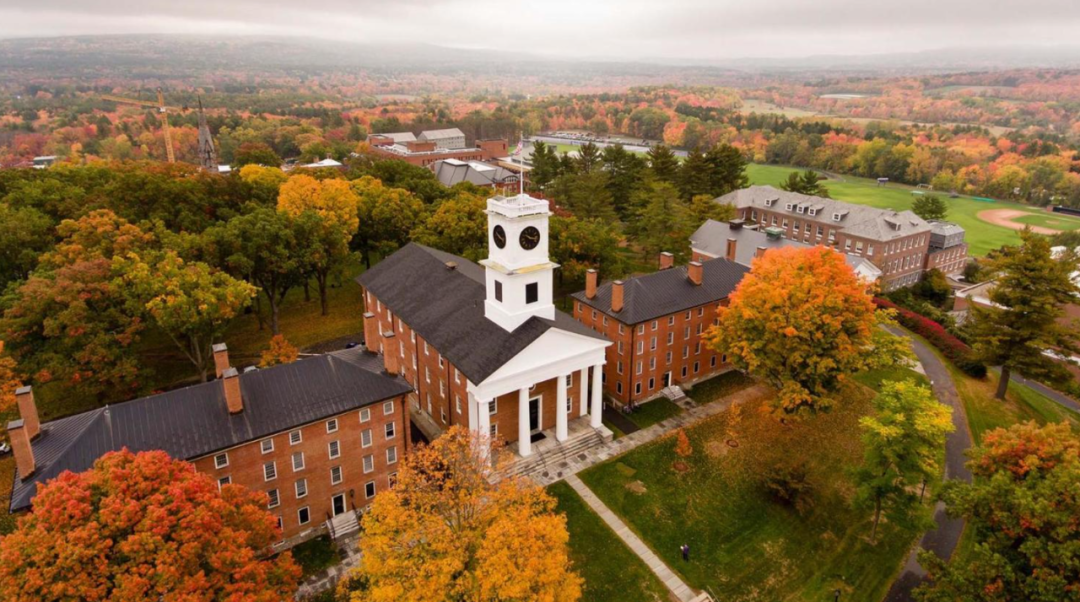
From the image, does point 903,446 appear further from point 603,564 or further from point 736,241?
point 736,241

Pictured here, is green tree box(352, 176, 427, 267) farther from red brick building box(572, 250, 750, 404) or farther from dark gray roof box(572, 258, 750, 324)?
dark gray roof box(572, 258, 750, 324)

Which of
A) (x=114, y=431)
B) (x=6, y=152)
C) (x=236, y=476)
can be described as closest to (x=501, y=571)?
(x=236, y=476)

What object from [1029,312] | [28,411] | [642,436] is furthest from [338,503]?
[1029,312]

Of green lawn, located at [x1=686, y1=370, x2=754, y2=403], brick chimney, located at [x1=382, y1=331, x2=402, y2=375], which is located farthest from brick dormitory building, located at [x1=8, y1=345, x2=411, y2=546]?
green lawn, located at [x1=686, y1=370, x2=754, y2=403]

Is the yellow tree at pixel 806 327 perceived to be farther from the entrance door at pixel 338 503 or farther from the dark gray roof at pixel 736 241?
the entrance door at pixel 338 503

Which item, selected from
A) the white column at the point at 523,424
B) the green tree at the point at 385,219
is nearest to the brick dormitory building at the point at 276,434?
the white column at the point at 523,424

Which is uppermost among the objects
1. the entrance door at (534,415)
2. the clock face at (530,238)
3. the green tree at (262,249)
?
the clock face at (530,238)
